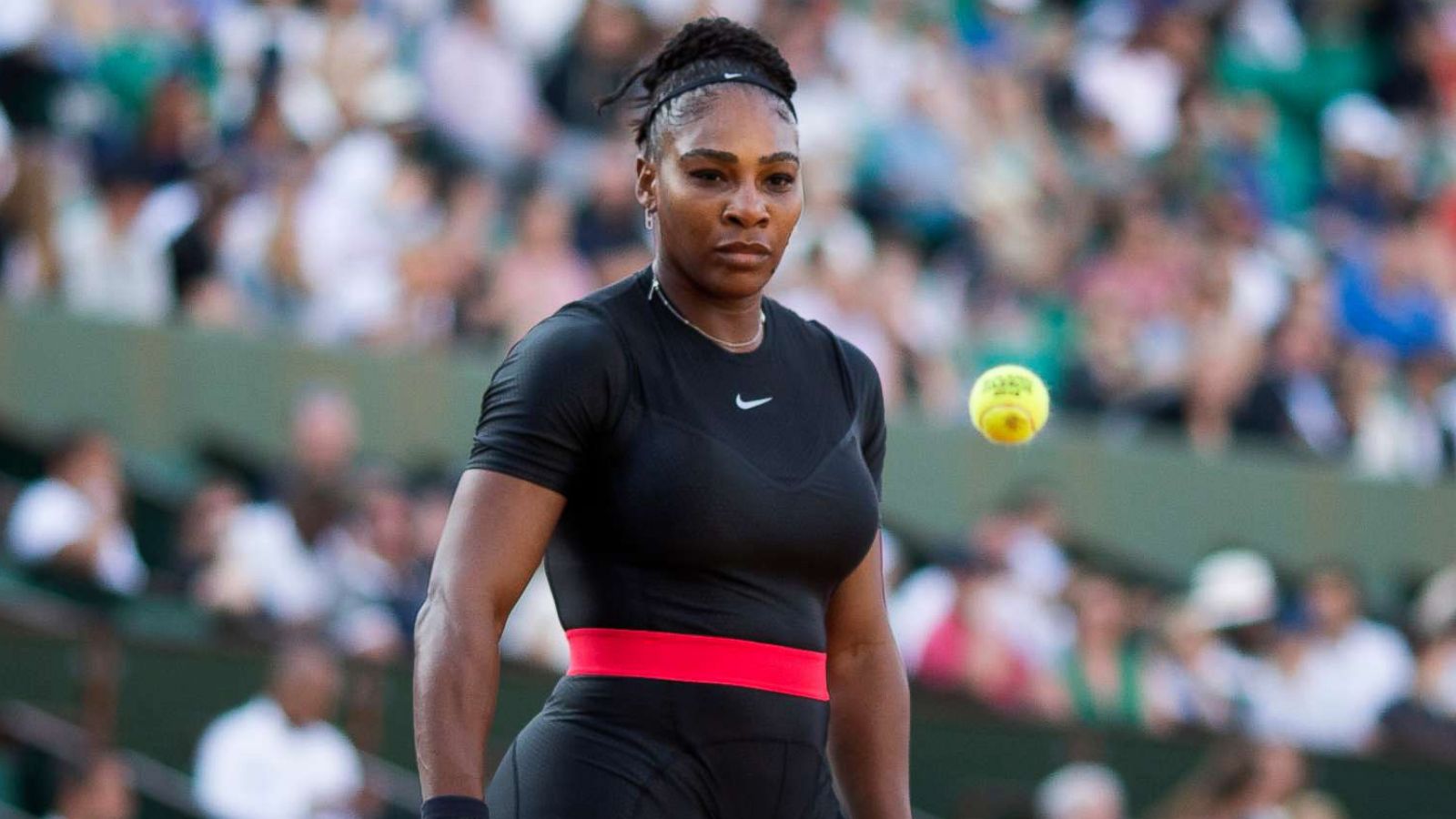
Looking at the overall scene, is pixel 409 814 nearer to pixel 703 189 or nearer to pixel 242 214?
pixel 242 214

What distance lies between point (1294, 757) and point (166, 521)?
5.21 m

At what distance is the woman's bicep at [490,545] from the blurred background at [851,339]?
15.1 ft

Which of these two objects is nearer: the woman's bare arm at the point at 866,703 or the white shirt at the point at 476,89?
the woman's bare arm at the point at 866,703

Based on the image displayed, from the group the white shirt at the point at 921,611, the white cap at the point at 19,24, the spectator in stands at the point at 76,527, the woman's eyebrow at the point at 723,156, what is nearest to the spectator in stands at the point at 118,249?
the white cap at the point at 19,24

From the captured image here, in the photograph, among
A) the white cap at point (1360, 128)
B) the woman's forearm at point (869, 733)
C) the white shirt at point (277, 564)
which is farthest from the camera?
the white cap at point (1360, 128)

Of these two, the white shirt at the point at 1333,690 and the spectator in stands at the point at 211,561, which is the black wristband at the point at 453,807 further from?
the white shirt at the point at 1333,690

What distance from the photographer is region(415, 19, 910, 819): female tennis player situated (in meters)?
3.19

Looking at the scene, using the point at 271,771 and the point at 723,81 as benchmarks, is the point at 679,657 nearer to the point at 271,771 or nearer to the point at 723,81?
the point at 723,81

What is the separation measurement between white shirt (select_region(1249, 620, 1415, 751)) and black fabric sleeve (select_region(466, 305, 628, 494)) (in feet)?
29.3

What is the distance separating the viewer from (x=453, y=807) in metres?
3.05

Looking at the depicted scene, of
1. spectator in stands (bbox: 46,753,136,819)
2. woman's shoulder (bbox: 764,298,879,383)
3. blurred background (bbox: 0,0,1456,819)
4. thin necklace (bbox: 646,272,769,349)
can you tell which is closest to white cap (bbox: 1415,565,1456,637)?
blurred background (bbox: 0,0,1456,819)

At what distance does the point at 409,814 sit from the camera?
8.67 m

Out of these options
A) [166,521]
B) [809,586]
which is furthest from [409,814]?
[809,586]

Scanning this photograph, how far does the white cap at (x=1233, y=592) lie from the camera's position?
12.2 metres
